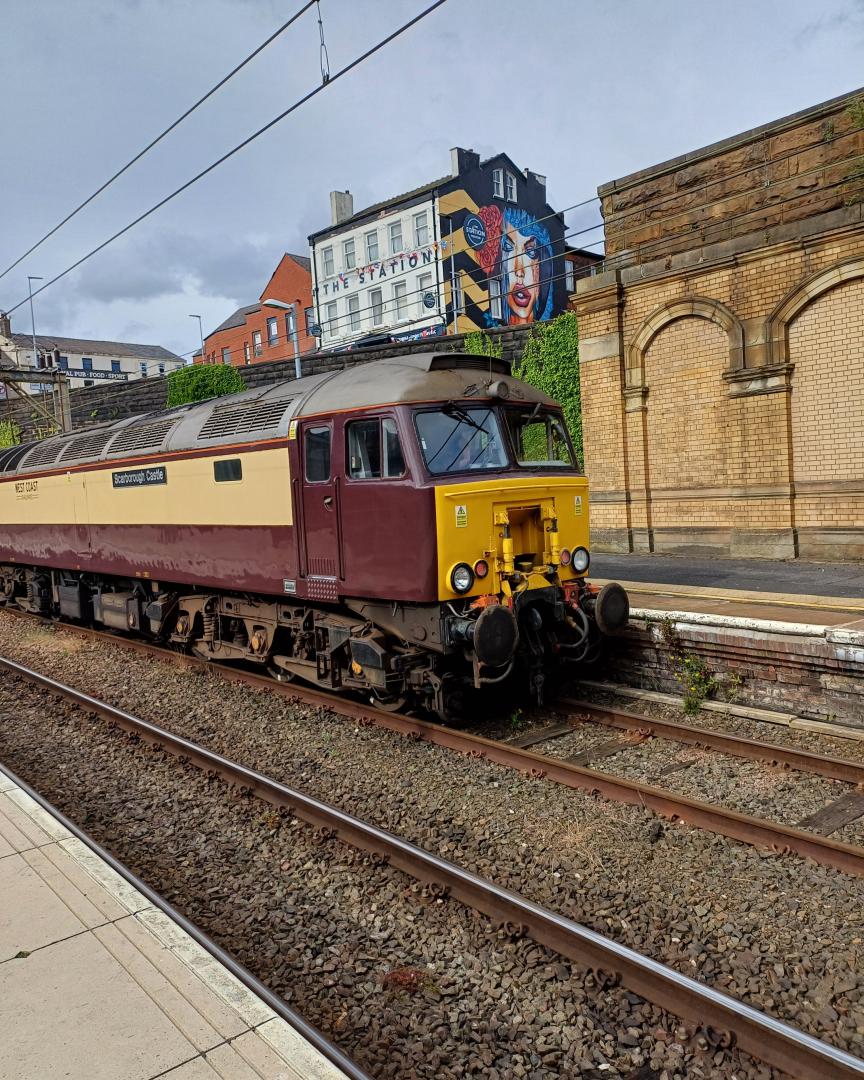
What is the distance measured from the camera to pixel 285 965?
14.3ft

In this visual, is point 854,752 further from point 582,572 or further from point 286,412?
point 286,412

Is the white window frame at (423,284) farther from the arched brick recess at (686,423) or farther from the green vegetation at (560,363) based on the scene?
the arched brick recess at (686,423)

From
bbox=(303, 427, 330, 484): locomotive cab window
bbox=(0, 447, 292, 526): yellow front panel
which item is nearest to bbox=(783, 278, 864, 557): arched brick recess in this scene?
bbox=(303, 427, 330, 484): locomotive cab window

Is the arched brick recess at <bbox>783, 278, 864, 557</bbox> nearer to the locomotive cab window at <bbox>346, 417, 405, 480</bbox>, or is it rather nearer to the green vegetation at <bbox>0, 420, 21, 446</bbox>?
the locomotive cab window at <bbox>346, 417, 405, 480</bbox>

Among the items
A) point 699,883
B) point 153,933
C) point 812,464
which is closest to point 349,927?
point 153,933

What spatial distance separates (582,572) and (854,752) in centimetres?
289

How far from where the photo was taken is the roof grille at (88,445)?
1264 cm

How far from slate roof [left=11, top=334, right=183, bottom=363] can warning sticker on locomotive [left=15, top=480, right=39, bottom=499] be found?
61624 millimetres

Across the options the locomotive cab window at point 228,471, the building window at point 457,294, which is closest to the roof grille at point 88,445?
the locomotive cab window at point 228,471

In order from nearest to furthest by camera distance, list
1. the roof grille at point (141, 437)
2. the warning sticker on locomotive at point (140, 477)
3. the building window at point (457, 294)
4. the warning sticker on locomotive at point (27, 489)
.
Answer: the warning sticker on locomotive at point (140, 477)
the roof grille at point (141, 437)
the warning sticker on locomotive at point (27, 489)
the building window at point (457, 294)

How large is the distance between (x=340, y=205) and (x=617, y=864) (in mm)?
46437

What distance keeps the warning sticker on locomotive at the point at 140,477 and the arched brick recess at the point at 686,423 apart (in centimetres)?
884

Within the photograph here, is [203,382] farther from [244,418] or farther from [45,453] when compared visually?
[244,418]

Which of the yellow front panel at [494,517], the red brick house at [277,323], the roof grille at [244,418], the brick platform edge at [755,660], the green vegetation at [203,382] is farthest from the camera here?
the red brick house at [277,323]
